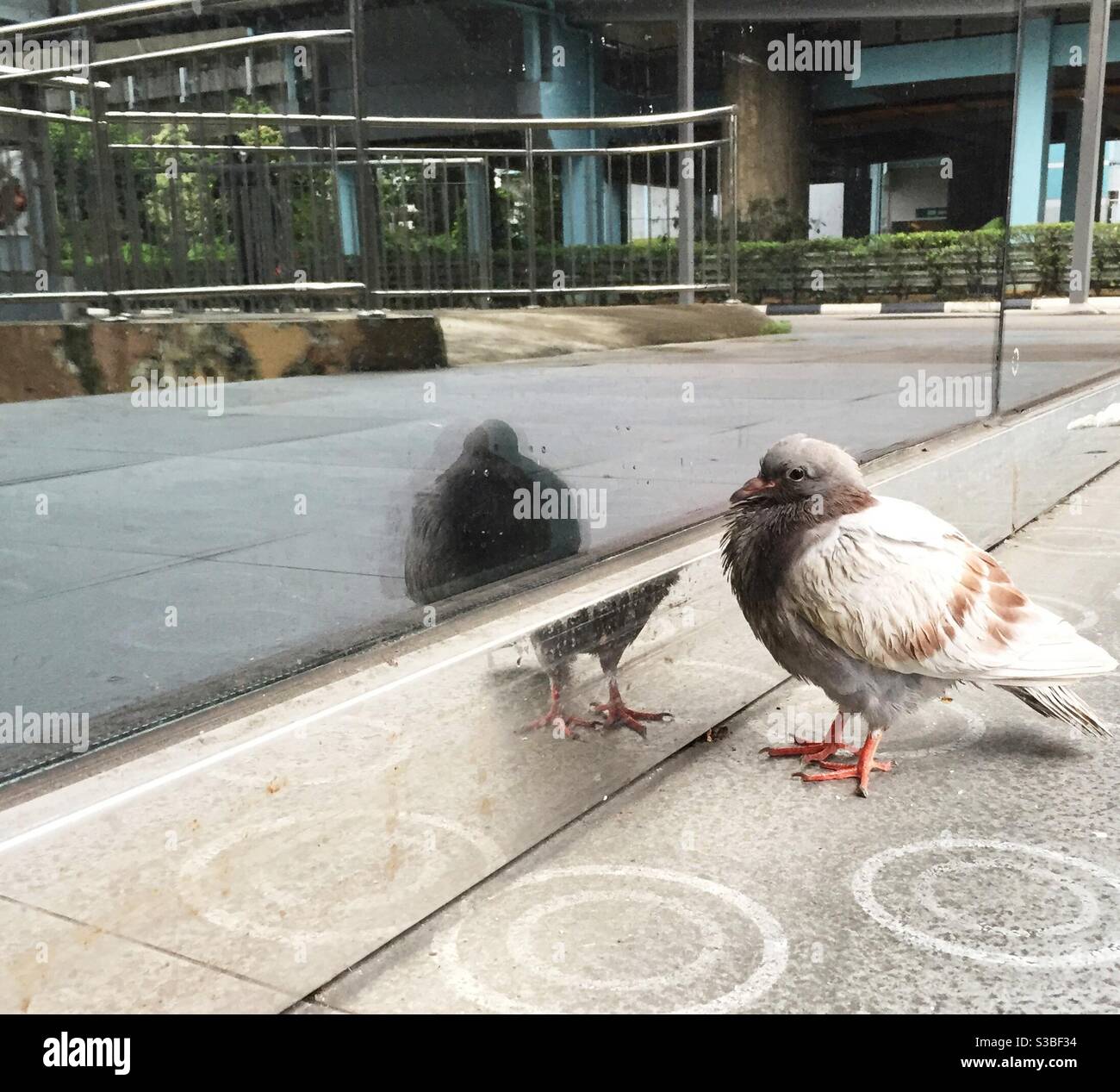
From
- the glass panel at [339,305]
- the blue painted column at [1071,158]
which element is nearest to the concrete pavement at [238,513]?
the glass panel at [339,305]

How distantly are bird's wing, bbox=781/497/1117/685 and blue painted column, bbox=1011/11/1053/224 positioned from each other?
13.0ft

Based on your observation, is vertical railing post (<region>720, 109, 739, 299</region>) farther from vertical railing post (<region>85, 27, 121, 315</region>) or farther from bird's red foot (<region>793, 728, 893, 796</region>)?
vertical railing post (<region>85, 27, 121, 315</region>)

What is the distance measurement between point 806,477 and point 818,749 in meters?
0.72

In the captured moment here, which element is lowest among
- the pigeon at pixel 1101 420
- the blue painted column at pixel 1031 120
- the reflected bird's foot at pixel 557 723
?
the reflected bird's foot at pixel 557 723

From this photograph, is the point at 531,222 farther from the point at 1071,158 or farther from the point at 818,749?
the point at 1071,158

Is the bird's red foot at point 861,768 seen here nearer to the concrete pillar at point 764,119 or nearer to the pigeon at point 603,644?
the pigeon at point 603,644

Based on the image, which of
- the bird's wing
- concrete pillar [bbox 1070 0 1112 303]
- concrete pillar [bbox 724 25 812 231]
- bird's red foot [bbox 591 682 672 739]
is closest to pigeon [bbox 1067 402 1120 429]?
concrete pillar [bbox 1070 0 1112 303]

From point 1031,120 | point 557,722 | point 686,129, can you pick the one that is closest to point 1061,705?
point 557,722

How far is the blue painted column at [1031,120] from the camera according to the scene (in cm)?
655

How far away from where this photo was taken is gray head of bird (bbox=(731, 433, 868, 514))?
2.82m

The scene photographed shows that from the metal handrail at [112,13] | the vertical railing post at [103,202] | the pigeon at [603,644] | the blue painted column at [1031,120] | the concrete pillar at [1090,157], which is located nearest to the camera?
the metal handrail at [112,13]

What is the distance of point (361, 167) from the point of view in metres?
2.36
